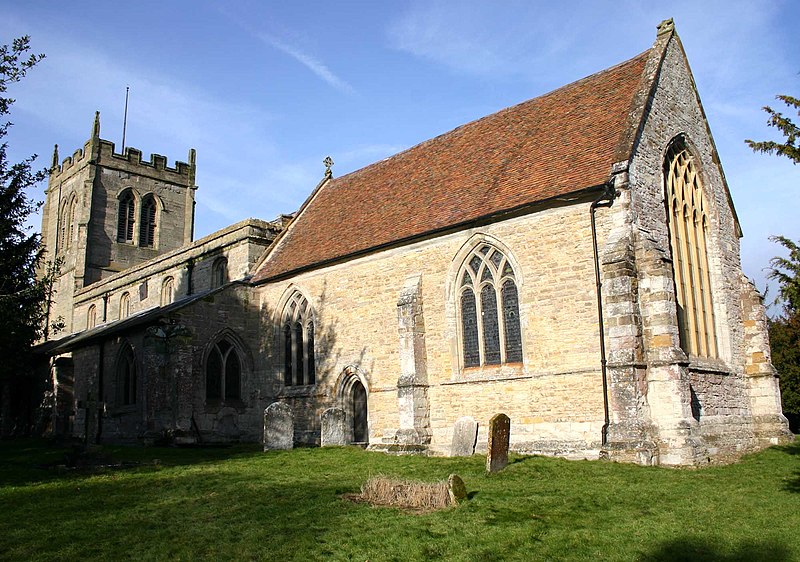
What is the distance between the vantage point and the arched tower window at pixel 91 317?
41.8 meters

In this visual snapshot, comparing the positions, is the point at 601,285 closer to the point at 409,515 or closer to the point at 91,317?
the point at 409,515

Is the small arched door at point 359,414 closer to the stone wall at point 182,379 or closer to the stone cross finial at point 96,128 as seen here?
the stone wall at point 182,379

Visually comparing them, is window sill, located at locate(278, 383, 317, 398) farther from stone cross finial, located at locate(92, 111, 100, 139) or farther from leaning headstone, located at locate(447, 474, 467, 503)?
stone cross finial, located at locate(92, 111, 100, 139)

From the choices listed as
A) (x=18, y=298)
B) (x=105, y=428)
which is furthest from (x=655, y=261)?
(x=105, y=428)

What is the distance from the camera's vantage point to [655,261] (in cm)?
1611

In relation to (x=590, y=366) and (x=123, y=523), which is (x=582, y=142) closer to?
(x=590, y=366)

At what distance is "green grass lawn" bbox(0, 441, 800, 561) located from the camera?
8805 mm

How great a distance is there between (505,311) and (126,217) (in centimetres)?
3638

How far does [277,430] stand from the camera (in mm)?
20969

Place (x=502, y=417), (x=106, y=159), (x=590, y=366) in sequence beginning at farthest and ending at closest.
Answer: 1. (x=106, y=159)
2. (x=590, y=366)
3. (x=502, y=417)

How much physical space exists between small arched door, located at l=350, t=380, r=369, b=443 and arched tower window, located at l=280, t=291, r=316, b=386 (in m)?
1.94

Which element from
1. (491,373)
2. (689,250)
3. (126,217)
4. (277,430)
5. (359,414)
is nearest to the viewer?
(491,373)

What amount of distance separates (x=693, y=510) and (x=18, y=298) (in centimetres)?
1456

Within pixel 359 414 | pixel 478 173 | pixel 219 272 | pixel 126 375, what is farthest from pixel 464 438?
pixel 219 272
